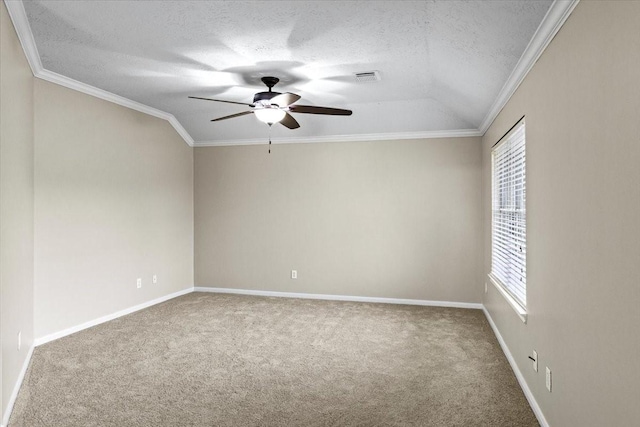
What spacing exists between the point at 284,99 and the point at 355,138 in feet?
7.59

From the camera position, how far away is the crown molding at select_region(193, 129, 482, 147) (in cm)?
527

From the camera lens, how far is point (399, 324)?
4.52 metres

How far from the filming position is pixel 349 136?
562cm

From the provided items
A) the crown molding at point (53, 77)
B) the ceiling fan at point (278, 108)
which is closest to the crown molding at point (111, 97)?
the crown molding at point (53, 77)

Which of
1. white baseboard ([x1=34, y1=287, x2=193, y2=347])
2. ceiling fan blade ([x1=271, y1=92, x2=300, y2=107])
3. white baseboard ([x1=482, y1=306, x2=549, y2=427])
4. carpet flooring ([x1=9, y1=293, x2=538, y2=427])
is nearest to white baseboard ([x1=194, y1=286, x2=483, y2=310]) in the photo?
carpet flooring ([x1=9, y1=293, x2=538, y2=427])

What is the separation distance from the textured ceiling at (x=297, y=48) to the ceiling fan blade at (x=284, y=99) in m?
0.28

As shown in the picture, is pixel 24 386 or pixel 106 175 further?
pixel 106 175

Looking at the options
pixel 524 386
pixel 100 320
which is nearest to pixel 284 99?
pixel 524 386

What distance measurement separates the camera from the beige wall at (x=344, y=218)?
17.4ft

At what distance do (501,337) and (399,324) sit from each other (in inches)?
42.3

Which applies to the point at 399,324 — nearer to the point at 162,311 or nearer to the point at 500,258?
the point at 500,258

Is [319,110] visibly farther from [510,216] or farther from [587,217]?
[587,217]

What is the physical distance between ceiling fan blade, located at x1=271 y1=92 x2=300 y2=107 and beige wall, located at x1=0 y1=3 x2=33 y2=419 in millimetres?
1804

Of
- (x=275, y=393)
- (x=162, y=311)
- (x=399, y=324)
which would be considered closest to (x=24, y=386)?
(x=275, y=393)
